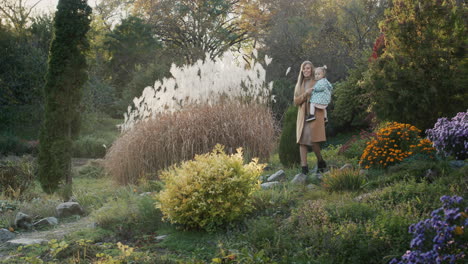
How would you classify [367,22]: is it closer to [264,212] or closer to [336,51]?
[336,51]

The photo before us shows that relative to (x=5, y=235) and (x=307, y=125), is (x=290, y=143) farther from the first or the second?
(x=5, y=235)

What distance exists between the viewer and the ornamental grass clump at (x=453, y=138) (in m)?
6.63

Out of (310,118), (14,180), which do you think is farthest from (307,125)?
(14,180)

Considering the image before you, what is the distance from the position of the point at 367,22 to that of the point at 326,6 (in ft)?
28.2

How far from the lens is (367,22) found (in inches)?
761

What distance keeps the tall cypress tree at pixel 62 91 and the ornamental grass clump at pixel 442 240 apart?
680 cm

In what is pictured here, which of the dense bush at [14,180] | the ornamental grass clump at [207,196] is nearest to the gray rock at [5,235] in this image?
the ornamental grass clump at [207,196]

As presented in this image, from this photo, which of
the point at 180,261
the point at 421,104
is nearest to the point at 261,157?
the point at 421,104

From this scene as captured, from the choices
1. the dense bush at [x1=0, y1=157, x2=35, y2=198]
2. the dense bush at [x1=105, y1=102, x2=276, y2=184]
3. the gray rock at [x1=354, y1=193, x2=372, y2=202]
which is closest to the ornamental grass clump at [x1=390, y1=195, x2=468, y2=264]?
the gray rock at [x1=354, y1=193, x2=372, y2=202]

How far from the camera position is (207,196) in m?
4.98

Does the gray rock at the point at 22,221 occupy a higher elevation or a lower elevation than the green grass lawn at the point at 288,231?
higher

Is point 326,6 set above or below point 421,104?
above

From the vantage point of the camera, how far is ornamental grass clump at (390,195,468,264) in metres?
3.12

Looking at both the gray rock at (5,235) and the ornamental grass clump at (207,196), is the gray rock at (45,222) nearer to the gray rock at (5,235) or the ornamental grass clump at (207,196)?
the gray rock at (5,235)
